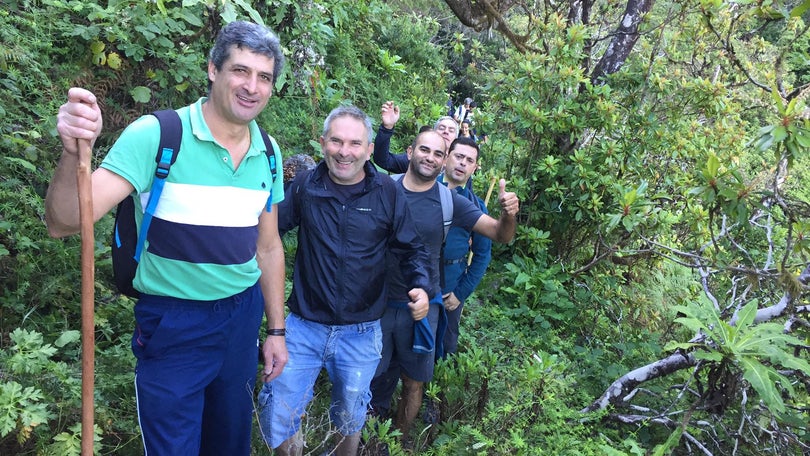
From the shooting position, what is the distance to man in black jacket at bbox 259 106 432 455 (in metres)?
3.02

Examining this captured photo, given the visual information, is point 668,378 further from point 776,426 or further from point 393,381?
point 393,381

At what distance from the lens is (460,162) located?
4.28m

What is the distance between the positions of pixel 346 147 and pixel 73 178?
4.80ft

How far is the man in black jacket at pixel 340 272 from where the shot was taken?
3020 mm

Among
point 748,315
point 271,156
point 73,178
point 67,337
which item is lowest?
point 67,337

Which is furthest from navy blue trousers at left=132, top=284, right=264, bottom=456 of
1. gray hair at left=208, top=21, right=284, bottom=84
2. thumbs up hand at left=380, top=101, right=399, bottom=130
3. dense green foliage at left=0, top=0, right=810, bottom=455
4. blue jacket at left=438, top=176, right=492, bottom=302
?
thumbs up hand at left=380, top=101, right=399, bottom=130

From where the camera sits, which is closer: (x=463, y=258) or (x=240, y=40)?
(x=240, y=40)

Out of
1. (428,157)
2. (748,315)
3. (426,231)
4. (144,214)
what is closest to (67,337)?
(144,214)

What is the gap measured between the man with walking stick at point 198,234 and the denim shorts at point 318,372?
58cm

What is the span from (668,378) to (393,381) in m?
2.75

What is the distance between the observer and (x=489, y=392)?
4352 mm

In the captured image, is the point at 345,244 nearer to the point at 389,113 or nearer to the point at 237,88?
the point at 237,88

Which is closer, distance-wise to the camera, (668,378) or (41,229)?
(41,229)

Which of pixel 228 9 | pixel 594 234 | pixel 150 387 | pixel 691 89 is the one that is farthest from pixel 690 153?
pixel 150 387
